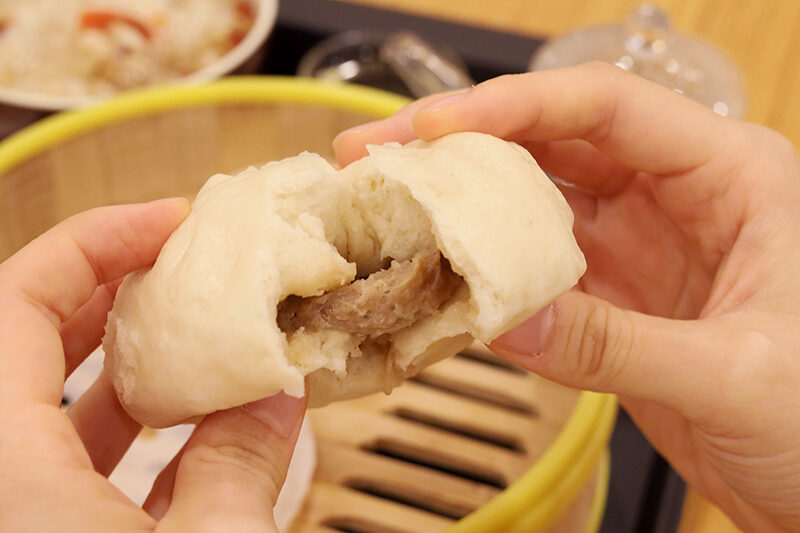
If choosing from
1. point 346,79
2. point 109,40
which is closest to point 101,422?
point 346,79

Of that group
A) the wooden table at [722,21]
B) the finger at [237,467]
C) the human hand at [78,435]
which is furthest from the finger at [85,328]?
the wooden table at [722,21]

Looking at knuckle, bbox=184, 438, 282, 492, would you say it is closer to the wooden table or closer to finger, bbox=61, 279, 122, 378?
finger, bbox=61, 279, 122, 378

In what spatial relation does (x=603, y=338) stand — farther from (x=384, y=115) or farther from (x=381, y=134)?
(x=384, y=115)

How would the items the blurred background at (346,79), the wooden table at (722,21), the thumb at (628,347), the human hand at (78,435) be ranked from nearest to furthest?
1. the human hand at (78,435)
2. the thumb at (628,347)
3. the blurred background at (346,79)
4. the wooden table at (722,21)

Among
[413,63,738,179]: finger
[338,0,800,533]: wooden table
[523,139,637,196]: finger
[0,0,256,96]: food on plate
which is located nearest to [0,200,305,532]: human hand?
[413,63,738,179]: finger

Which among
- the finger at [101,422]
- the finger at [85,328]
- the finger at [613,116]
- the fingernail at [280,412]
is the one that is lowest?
the finger at [101,422]

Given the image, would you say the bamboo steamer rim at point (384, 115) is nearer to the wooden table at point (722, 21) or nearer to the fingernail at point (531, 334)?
the fingernail at point (531, 334)

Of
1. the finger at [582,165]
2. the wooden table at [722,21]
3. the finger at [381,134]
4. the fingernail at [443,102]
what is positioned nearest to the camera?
the fingernail at [443,102]

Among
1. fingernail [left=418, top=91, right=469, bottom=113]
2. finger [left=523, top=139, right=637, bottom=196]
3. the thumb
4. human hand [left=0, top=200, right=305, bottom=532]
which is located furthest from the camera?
finger [left=523, top=139, right=637, bottom=196]

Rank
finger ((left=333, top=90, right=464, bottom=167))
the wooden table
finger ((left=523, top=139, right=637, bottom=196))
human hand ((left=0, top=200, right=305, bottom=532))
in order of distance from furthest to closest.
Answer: the wooden table < finger ((left=523, top=139, right=637, bottom=196)) < finger ((left=333, top=90, right=464, bottom=167)) < human hand ((left=0, top=200, right=305, bottom=532))
